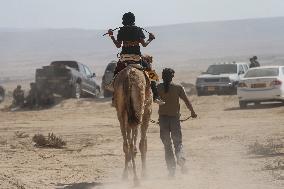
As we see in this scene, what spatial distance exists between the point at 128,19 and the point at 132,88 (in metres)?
1.56

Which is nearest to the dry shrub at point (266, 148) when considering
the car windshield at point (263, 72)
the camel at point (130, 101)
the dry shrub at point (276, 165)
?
the dry shrub at point (276, 165)

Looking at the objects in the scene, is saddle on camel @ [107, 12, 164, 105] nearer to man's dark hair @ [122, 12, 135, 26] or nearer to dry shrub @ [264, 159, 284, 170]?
man's dark hair @ [122, 12, 135, 26]

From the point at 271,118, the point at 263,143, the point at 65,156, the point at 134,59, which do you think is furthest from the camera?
the point at 271,118

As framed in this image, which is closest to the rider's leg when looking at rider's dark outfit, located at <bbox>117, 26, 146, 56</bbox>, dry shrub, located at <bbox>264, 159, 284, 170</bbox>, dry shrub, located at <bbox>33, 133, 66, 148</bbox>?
rider's dark outfit, located at <bbox>117, 26, 146, 56</bbox>

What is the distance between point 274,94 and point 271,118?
398cm

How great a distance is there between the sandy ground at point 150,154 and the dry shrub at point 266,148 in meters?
0.19

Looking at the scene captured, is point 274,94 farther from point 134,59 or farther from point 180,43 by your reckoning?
point 180,43

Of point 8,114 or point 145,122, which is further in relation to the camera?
point 8,114

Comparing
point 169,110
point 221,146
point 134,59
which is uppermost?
point 134,59

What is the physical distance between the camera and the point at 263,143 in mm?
17188

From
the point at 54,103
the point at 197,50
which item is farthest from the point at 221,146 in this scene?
the point at 197,50

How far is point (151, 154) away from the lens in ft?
52.7

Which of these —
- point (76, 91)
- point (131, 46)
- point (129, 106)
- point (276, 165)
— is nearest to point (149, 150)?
point (276, 165)

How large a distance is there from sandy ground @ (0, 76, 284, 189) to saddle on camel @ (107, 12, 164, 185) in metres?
0.73
